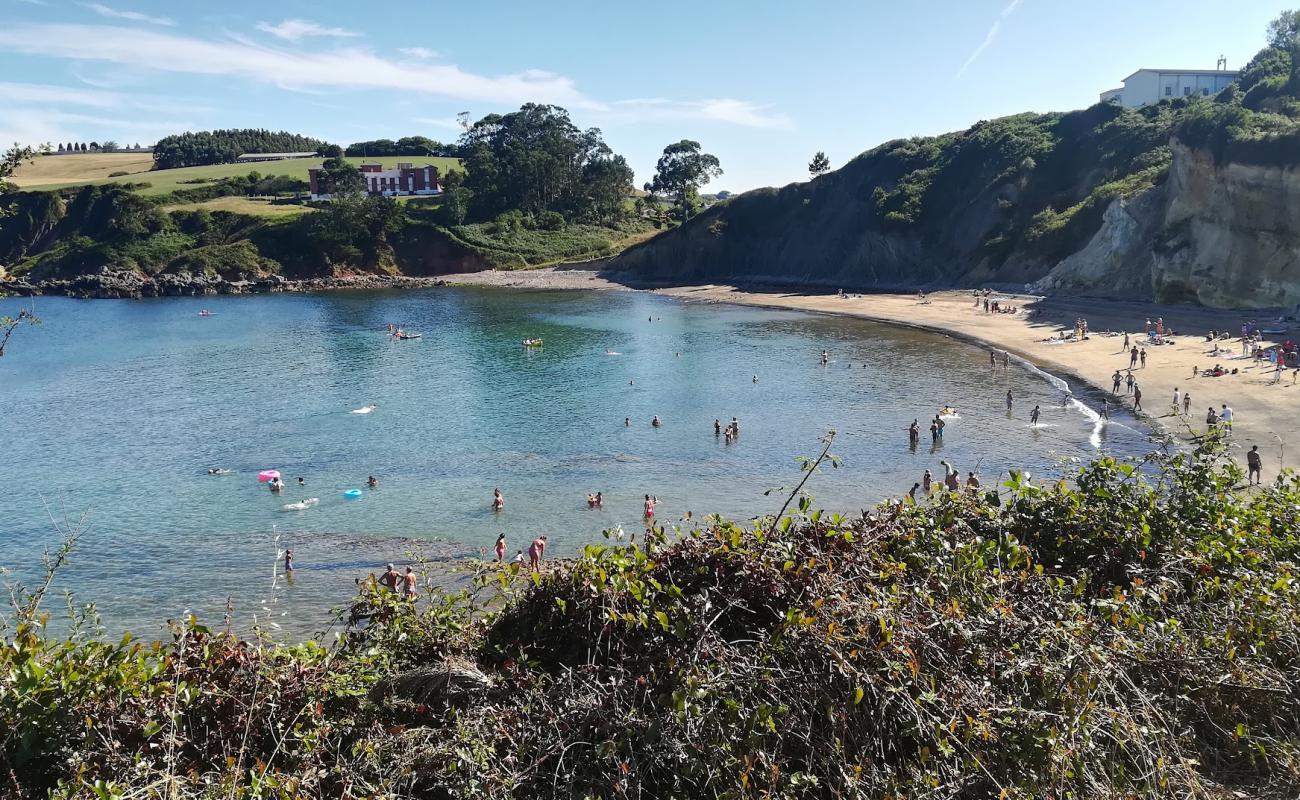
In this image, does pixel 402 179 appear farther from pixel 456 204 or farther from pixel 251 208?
pixel 456 204

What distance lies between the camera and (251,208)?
394 feet

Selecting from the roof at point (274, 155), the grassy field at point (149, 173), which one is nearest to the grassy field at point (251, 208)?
the grassy field at point (149, 173)

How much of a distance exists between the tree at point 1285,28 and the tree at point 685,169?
232ft

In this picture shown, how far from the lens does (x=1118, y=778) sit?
6191mm

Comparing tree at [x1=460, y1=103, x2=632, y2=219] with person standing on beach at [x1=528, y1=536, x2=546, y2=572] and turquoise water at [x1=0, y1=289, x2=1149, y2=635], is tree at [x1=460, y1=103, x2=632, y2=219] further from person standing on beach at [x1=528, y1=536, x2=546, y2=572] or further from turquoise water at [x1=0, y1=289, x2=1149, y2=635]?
person standing on beach at [x1=528, y1=536, x2=546, y2=572]

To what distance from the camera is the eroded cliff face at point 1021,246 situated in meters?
47.9

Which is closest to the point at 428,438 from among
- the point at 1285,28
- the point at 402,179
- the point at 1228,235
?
the point at 1228,235

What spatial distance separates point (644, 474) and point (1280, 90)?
175 feet

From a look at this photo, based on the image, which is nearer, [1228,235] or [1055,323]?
[1228,235]

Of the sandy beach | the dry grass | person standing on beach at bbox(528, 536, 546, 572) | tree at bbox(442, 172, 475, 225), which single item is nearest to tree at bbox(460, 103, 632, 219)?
tree at bbox(442, 172, 475, 225)

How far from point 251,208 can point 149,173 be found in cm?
3773

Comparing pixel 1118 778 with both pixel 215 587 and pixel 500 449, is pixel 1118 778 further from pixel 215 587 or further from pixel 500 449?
pixel 500 449

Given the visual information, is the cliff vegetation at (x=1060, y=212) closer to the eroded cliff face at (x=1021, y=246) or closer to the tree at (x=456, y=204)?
the eroded cliff face at (x=1021, y=246)

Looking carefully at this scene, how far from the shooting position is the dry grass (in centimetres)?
13212
